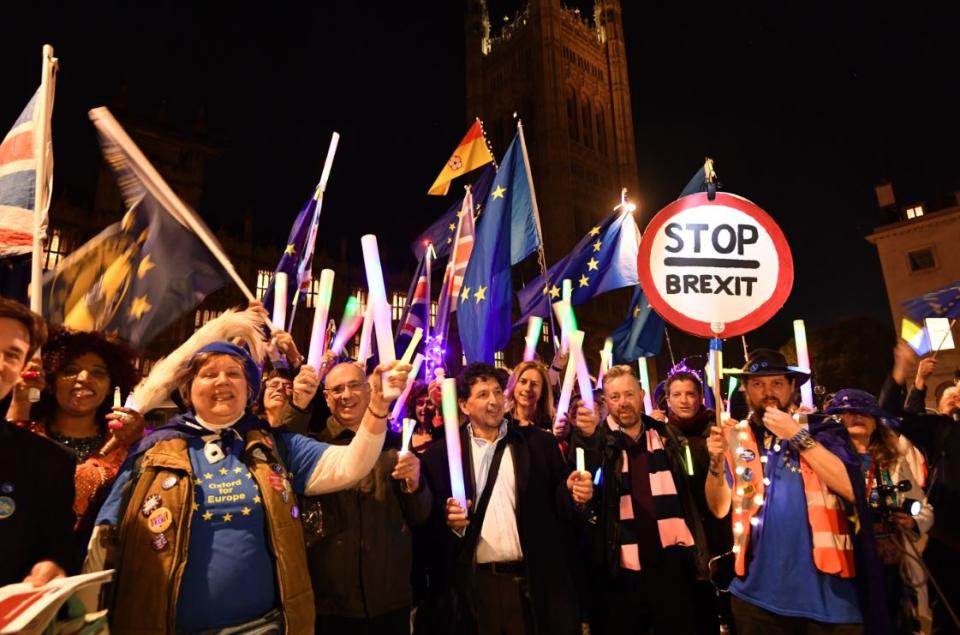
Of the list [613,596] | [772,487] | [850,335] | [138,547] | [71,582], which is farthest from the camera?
[850,335]

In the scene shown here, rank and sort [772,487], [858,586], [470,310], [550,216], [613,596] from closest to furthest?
[858,586], [772,487], [613,596], [470,310], [550,216]

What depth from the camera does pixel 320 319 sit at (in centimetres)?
321

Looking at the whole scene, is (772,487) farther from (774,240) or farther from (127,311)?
(127,311)

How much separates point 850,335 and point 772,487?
3021 centimetres

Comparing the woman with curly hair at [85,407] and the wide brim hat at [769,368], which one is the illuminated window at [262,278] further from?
the wide brim hat at [769,368]

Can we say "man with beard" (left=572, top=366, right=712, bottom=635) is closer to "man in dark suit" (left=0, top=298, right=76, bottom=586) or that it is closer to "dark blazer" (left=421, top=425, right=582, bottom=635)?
"dark blazer" (left=421, top=425, right=582, bottom=635)

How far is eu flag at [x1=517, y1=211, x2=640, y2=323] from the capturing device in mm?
7418

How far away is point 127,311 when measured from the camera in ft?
11.6

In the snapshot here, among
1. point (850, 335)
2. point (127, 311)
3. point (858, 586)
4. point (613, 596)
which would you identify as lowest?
point (613, 596)

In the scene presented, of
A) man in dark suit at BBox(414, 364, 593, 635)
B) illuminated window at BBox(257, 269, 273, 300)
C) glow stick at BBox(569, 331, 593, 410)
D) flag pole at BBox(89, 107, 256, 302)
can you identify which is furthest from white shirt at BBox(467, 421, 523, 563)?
illuminated window at BBox(257, 269, 273, 300)

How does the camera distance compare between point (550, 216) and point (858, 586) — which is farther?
point (550, 216)

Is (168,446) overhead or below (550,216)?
below

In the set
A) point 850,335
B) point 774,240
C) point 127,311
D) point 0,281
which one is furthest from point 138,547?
point 850,335

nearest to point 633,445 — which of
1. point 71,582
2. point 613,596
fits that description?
point 613,596
